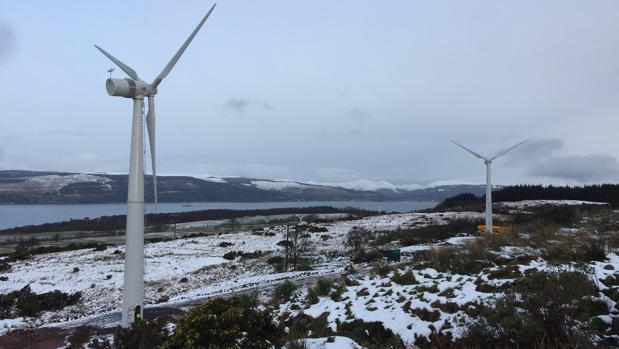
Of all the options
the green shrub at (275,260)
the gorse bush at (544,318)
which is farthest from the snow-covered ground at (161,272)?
the gorse bush at (544,318)

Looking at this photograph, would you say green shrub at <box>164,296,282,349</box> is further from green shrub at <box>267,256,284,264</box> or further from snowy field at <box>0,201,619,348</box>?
green shrub at <box>267,256,284,264</box>

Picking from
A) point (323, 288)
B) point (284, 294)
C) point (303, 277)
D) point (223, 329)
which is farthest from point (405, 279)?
point (303, 277)

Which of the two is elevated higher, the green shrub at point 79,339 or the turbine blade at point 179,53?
the turbine blade at point 179,53

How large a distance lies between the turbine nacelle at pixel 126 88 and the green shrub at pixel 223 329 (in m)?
7.07

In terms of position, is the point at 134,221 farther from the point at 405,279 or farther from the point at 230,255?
the point at 230,255

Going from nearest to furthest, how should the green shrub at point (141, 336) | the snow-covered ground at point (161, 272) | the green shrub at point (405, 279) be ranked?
the green shrub at point (141, 336), the green shrub at point (405, 279), the snow-covered ground at point (161, 272)

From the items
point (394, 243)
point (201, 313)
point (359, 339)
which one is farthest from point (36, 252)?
point (359, 339)

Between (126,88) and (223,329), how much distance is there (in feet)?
26.3

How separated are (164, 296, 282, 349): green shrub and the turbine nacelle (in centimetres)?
707

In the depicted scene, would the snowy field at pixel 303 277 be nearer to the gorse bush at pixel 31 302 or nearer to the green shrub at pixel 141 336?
the gorse bush at pixel 31 302

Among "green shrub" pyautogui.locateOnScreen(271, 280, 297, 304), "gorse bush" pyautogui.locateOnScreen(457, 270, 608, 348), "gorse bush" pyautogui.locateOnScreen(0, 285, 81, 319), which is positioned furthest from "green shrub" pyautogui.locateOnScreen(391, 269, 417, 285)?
"gorse bush" pyautogui.locateOnScreen(0, 285, 81, 319)

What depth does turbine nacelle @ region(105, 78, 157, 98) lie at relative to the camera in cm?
1203

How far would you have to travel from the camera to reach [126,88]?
39.9 ft

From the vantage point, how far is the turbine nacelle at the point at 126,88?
12.0m
